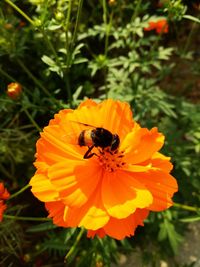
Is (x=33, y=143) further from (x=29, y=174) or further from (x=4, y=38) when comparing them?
(x=4, y=38)

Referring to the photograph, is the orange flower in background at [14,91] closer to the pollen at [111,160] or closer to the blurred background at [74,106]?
the blurred background at [74,106]

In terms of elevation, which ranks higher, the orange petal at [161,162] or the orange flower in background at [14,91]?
the orange petal at [161,162]

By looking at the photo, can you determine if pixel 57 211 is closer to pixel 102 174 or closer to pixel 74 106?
pixel 102 174

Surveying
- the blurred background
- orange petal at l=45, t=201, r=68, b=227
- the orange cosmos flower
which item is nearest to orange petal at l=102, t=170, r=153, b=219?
the orange cosmos flower

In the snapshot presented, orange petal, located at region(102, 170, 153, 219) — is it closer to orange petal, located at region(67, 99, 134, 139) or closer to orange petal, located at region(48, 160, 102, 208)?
orange petal, located at region(48, 160, 102, 208)

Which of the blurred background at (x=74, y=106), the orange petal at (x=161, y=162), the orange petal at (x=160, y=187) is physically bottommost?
the blurred background at (x=74, y=106)

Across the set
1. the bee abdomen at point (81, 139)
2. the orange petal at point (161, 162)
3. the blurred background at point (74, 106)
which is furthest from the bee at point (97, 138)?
the blurred background at point (74, 106)

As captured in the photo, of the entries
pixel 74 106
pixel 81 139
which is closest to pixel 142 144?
pixel 81 139
